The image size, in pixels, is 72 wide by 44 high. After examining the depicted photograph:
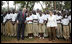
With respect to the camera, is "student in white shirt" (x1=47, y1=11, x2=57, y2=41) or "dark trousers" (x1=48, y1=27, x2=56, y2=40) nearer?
"student in white shirt" (x1=47, y1=11, x2=57, y2=41)

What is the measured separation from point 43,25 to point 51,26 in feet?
2.16

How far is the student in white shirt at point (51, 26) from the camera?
690 cm

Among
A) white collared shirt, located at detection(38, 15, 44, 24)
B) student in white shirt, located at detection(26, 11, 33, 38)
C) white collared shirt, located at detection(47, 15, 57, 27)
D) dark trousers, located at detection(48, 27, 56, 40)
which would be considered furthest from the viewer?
white collared shirt, located at detection(38, 15, 44, 24)

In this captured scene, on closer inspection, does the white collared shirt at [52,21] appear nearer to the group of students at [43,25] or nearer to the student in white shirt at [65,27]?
the group of students at [43,25]

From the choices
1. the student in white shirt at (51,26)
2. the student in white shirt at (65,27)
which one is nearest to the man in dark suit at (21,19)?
the student in white shirt at (51,26)

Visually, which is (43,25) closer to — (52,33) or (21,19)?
(52,33)

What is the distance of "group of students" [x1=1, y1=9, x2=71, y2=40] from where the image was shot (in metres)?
7.05

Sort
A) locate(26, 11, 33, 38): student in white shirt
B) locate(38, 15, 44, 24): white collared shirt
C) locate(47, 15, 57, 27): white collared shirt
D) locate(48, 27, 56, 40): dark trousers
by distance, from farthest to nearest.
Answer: locate(38, 15, 44, 24): white collared shirt < locate(26, 11, 33, 38): student in white shirt < locate(48, 27, 56, 40): dark trousers < locate(47, 15, 57, 27): white collared shirt

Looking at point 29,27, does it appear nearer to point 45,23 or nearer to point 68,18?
point 45,23

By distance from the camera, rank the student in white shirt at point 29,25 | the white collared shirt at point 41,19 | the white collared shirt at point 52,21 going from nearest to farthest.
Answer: the white collared shirt at point 52,21, the student in white shirt at point 29,25, the white collared shirt at point 41,19

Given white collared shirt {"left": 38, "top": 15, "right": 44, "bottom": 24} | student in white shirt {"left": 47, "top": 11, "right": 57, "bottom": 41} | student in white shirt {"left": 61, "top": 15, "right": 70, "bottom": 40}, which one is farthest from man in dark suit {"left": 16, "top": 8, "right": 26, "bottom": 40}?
student in white shirt {"left": 61, "top": 15, "right": 70, "bottom": 40}

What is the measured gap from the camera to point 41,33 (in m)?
7.52

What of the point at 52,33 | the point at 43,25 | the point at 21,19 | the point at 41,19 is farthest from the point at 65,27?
the point at 21,19

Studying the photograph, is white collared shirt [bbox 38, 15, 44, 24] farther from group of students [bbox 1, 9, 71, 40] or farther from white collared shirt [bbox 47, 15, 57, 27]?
white collared shirt [bbox 47, 15, 57, 27]
